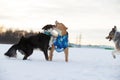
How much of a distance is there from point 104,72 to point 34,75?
219 centimetres

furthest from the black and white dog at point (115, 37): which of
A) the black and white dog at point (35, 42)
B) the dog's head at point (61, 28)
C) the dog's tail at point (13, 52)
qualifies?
the dog's tail at point (13, 52)

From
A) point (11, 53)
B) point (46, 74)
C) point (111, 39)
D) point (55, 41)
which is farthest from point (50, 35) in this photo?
point (46, 74)

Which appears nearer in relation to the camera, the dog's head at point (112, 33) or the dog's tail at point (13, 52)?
the dog's tail at point (13, 52)

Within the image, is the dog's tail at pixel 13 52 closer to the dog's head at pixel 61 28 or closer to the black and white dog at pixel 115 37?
the dog's head at pixel 61 28

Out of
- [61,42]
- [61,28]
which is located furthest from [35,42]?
[61,28]

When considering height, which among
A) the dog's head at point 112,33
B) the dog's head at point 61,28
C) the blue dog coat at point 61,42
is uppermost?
the dog's head at point 61,28

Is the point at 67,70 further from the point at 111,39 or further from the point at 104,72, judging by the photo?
the point at 111,39

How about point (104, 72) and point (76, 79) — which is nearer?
point (76, 79)

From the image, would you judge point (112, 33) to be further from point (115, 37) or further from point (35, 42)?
point (35, 42)

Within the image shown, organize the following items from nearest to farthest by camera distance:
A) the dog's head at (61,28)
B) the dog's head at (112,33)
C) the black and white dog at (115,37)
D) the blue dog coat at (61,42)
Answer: the dog's head at (61,28) → the blue dog coat at (61,42) → the black and white dog at (115,37) → the dog's head at (112,33)

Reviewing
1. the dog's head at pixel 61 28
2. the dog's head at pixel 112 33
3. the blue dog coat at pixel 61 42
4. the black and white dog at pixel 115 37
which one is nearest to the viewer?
the dog's head at pixel 61 28

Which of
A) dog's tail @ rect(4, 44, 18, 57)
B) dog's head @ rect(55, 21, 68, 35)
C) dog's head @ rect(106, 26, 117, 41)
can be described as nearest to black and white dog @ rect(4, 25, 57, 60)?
dog's tail @ rect(4, 44, 18, 57)

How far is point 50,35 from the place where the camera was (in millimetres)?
12047

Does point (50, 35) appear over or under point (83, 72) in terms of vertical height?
over
